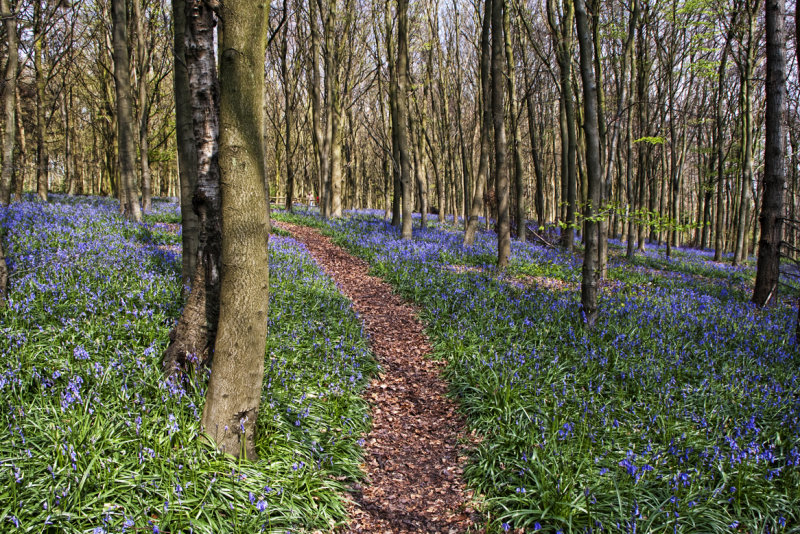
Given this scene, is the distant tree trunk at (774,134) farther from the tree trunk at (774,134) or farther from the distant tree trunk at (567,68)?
the distant tree trunk at (567,68)

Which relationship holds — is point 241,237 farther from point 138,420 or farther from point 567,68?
point 567,68

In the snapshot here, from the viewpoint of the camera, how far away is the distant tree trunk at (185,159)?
5.48 meters

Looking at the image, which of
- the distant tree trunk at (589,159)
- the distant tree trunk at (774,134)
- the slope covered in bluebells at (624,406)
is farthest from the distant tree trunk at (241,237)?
the distant tree trunk at (774,134)

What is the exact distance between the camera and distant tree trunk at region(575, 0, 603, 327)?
6637 mm

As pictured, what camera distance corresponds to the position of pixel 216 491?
303 centimetres

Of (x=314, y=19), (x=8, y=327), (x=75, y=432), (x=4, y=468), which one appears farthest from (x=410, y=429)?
(x=314, y=19)

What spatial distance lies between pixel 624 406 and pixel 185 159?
6296mm

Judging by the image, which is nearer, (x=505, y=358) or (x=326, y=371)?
(x=326, y=371)

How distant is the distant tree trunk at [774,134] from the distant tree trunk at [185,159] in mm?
10426

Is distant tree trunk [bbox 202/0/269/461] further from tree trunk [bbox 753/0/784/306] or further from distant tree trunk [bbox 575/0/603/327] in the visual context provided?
tree trunk [bbox 753/0/784/306]

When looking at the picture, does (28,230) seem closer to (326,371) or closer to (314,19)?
(326,371)

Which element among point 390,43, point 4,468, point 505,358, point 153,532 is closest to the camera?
point 153,532

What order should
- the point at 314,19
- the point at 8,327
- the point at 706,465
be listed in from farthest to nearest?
the point at 314,19 < the point at 8,327 < the point at 706,465

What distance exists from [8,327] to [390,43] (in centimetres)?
1642
